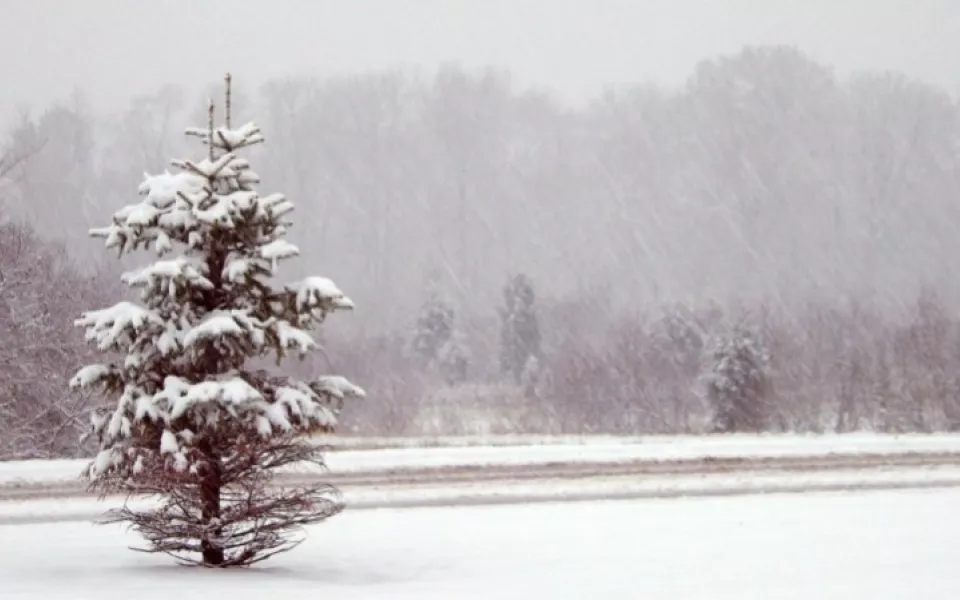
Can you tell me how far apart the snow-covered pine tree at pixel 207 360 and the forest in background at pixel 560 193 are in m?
35.7

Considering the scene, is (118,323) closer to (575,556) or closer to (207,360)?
(207,360)

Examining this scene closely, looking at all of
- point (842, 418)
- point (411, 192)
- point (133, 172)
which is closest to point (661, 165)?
point (411, 192)

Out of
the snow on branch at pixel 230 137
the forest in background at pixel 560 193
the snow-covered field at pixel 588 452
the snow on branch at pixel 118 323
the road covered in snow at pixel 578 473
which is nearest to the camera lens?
the snow on branch at pixel 118 323

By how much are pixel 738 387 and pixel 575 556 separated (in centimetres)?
2055

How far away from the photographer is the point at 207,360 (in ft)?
37.7

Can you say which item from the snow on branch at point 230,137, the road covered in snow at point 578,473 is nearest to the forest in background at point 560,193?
the road covered in snow at point 578,473

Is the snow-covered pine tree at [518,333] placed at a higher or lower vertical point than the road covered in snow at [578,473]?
higher

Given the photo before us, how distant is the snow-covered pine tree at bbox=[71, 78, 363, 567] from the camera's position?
11000 mm

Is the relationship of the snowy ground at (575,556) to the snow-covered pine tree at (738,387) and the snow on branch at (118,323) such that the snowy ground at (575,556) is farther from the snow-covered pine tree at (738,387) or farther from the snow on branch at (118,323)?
the snow-covered pine tree at (738,387)

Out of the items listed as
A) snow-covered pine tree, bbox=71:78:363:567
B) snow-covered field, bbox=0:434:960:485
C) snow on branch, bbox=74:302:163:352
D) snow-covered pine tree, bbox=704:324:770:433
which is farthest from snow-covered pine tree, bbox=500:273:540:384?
snow on branch, bbox=74:302:163:352

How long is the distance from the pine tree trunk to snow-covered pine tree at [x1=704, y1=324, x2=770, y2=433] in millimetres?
23301

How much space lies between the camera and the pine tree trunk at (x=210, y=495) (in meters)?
11.2

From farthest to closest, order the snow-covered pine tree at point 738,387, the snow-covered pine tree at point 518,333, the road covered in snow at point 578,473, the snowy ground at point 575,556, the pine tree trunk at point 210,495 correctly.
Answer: the snow-covered pine tree at point 518,333
the snow-covered pine tree at point 738,387
the road covered in snow at point 578,473
the pine tree trunk at point 210,495
the snowy ground at point 575,556

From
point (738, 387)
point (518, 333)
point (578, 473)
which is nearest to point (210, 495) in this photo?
point (578, 473)
